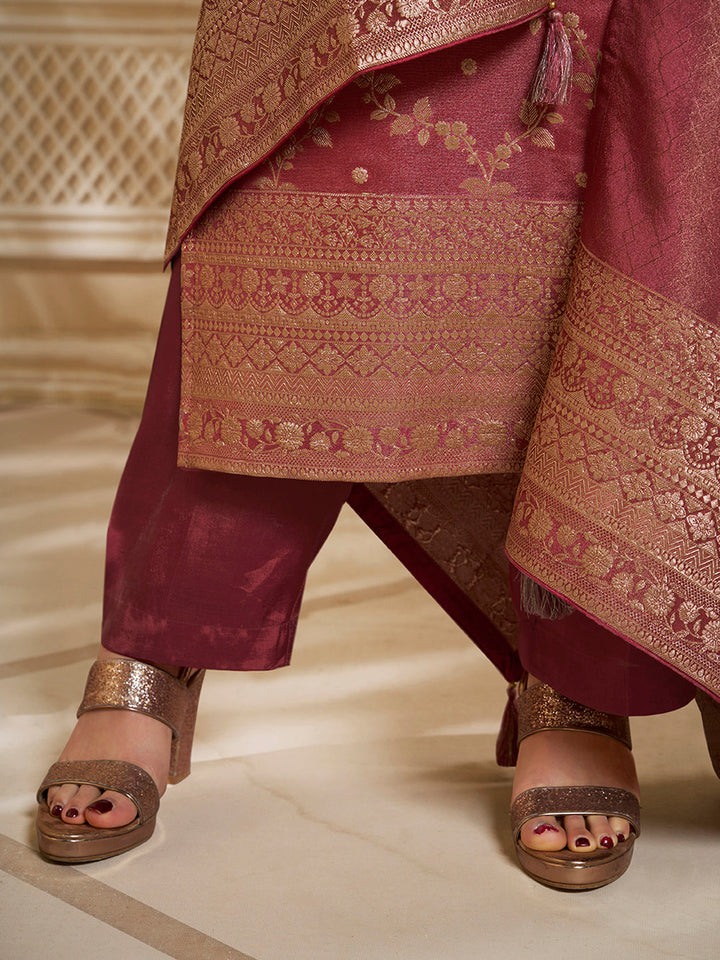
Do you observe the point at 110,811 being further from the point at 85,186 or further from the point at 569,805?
the point at 85,186

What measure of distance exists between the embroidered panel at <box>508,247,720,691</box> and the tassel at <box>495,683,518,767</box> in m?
0.30

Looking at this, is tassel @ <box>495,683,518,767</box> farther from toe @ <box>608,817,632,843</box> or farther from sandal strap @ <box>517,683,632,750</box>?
toe @ <box>608,817,632,843</box>

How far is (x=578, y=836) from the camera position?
36.1 inches

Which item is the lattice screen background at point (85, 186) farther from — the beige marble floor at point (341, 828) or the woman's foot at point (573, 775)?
the woman's foot at point (573, 775)

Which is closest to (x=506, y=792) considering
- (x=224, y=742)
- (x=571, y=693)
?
(x=571, y=693)

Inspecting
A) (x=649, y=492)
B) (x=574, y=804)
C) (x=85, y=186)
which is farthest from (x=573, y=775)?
(x=85, y=186)

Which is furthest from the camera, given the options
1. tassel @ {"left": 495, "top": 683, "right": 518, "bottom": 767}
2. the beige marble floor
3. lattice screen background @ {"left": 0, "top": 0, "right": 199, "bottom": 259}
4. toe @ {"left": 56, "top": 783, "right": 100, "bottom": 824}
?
lattice screen background @ {"left": 0, "top": 0, "right": 199, "bottom": 259}

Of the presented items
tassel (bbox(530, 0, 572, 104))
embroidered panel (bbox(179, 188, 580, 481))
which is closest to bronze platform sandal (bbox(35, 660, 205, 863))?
embroidered panel (bbox(179, 188, 580, 481))

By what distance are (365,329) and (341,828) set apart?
42cm

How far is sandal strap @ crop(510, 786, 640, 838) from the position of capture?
3.09ft

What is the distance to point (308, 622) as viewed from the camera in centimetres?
158

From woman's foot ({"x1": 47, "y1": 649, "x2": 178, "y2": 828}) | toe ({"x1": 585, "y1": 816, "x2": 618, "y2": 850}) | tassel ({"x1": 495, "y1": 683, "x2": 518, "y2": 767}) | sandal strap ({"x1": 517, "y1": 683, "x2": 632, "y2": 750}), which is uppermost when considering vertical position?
sandal strap ({"x1": 517, "y1": 683, "x2": 632, "y2": 750})

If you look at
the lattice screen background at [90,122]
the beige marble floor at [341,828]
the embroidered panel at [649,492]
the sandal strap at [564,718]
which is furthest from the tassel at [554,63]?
the lattice screen background at [90,122]

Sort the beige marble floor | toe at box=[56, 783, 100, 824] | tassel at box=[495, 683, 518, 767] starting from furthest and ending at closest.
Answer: tassel at box=[495, 683, 518, 767], toe at box=[56, 783, 100, 824], the beige marble floor
